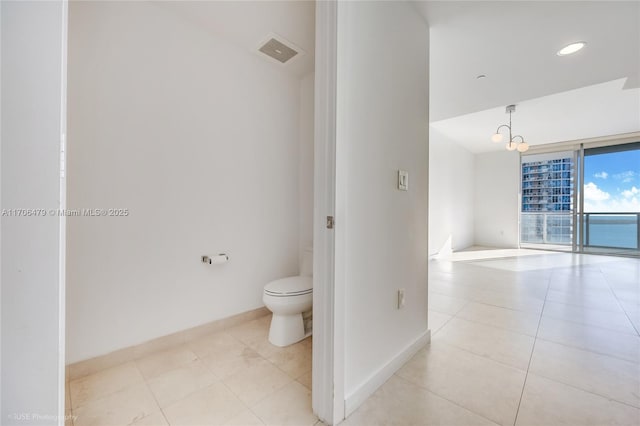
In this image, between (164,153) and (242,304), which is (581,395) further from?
(164,153)

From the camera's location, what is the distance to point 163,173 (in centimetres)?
178

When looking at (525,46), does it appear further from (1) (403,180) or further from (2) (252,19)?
(2) (252,19)

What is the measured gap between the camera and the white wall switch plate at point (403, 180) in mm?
1536

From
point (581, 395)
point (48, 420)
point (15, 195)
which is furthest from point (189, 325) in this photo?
point (581, 395)

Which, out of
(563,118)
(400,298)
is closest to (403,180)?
(400,298)

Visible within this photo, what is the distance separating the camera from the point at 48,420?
0.51m

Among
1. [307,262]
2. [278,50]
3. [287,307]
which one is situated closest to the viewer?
[287,307]

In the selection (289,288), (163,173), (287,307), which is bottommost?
(287,307)

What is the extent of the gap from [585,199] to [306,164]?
6.47m

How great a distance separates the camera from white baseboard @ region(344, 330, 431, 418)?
121cm

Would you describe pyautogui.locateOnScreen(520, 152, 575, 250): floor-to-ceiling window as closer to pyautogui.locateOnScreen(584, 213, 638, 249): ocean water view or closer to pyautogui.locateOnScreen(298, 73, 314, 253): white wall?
pyautogui.locateOnScreen(584, 213, 638, 249): ocean water view

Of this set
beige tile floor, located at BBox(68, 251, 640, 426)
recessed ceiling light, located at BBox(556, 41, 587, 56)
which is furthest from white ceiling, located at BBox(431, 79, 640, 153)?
beige tile floor, located at BBox(68, 251, 640, 426)

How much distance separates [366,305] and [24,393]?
1159 mm

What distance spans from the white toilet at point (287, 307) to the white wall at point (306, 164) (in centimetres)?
72
